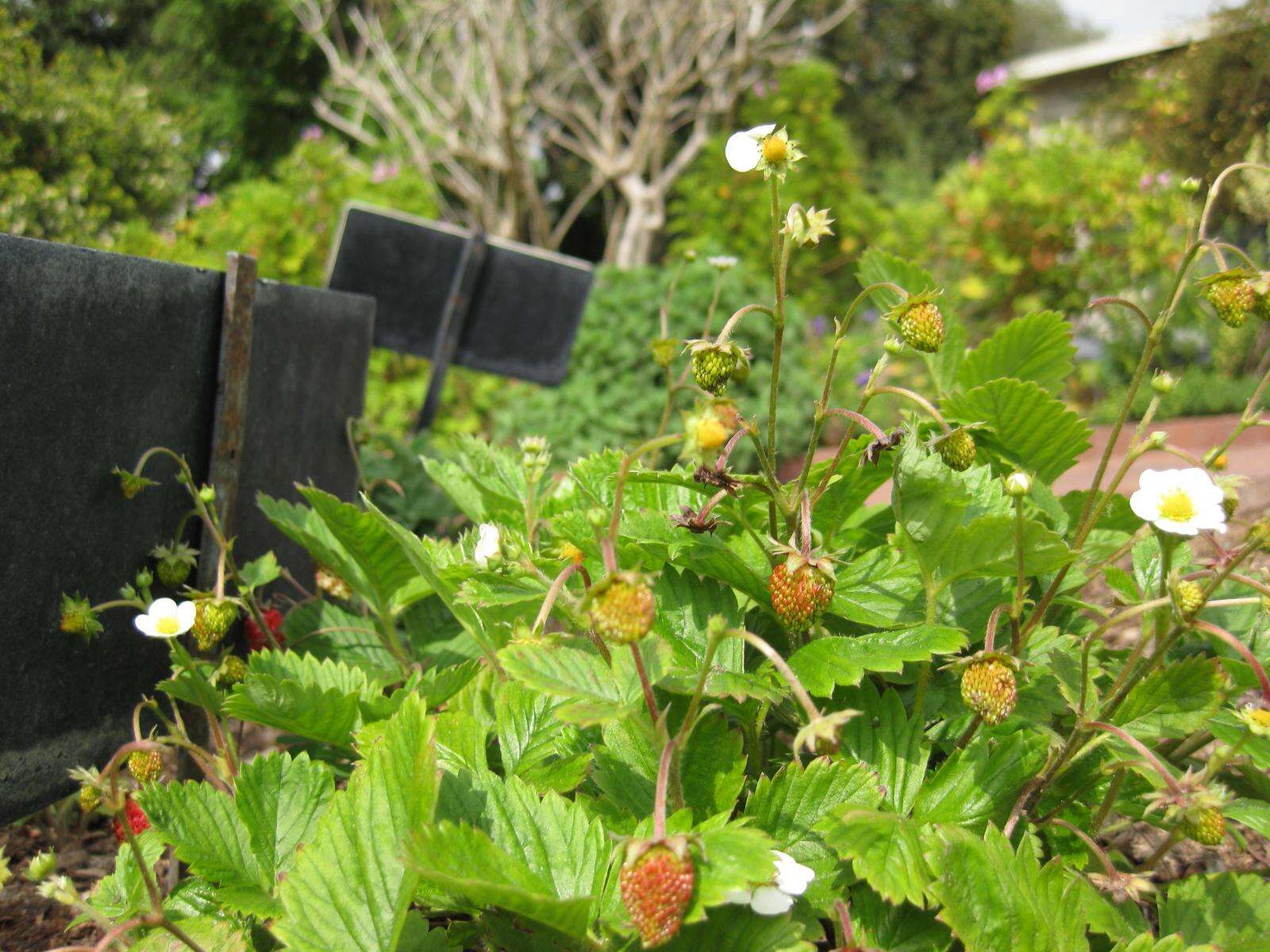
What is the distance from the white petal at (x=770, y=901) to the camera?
74cm

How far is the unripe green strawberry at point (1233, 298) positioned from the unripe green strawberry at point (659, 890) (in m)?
0.76

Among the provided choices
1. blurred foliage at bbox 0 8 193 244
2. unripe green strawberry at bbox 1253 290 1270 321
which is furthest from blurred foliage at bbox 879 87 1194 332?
unripe green strawberry at bbox 1253 290 1270 321

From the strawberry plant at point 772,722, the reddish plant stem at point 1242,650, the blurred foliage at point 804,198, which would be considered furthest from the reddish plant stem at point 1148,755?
the blurred foliage at point 804,198

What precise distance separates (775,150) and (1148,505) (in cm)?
46

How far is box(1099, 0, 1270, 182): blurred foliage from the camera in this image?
8.41 metres

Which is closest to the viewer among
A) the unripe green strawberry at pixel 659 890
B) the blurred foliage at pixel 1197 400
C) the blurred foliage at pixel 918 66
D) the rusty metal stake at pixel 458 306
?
the unripe green strawberry at pixel 659 890

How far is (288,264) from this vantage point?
592cm

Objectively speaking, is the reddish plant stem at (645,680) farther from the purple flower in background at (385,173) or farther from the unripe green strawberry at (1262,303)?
the purple flower in background at (385,173)

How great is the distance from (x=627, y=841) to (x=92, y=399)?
0.91m

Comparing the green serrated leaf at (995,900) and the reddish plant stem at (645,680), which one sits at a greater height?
the reddish plant stem at (645,680)

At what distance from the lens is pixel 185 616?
3.60 feet

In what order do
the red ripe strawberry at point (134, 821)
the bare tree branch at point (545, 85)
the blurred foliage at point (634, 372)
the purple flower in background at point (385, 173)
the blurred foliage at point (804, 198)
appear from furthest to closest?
the blurred foliage at point (804, 198)
the bare tree branch at point (545, 85)
the purple flower in background at point (385, 173)
the blurred foliage at point (634, 372)
the red ripe strawberry at point (134, 821)

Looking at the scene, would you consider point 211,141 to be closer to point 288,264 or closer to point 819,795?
point 288,264

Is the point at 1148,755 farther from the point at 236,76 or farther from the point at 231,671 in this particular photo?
the point at 236,76
